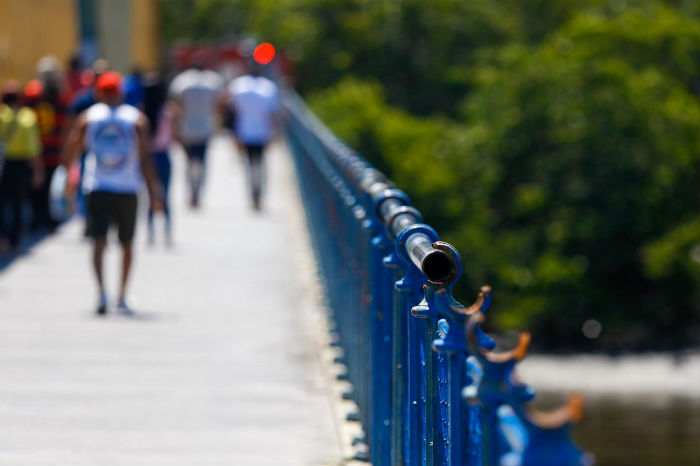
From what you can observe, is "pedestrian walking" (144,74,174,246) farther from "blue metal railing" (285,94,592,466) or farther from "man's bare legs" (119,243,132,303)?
"blue metal railing" (285,94,592,466)

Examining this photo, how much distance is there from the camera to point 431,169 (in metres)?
43.2

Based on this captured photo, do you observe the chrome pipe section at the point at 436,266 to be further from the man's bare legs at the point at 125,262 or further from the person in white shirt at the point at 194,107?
the person in white shirt at the point at 194,107

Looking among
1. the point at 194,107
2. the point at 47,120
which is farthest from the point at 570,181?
the point at 47,120

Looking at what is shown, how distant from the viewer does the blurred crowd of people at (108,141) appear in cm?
1045

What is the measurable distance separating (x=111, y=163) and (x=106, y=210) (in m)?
0.36

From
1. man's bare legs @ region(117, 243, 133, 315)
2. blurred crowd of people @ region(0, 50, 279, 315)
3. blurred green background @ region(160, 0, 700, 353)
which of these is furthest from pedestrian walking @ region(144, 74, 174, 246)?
blurred green background @ region(160, 0, 700, 353)

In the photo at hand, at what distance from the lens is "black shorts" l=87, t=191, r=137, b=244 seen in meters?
10.5

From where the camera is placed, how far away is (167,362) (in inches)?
356

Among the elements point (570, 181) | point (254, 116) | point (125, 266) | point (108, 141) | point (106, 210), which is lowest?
point (570, 181)

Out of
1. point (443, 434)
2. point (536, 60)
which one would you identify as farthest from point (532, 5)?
point (443, 434)

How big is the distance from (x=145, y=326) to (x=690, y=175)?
3526 centimetres

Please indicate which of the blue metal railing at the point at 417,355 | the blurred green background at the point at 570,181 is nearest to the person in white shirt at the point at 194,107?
the blue metal railing at the point at 417,355

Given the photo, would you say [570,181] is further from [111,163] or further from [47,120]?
[111,163]

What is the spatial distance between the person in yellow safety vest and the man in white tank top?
2.87 m
